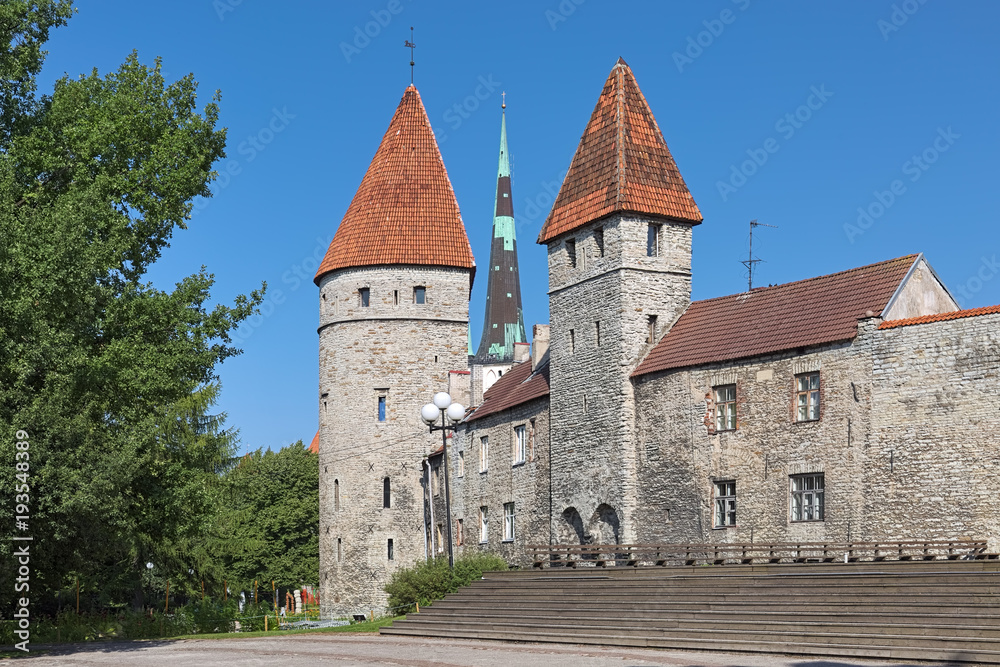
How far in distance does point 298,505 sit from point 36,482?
39277 mm

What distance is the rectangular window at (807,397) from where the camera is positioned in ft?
89.7

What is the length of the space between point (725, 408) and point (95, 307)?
50.5 ft

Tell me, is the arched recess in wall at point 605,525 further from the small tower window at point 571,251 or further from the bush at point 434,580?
the small tower window at point 571,251

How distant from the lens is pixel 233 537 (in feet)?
175

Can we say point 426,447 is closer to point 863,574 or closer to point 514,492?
point 514,492

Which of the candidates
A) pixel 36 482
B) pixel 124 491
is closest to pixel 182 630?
pixel 124 491

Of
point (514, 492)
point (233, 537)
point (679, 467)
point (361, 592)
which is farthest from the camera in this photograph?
point (233, 537)

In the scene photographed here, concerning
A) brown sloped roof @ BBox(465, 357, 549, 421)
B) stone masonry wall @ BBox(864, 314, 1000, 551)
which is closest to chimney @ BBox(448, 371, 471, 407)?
brown sloped roof @ BBox(465, 357, 549, 421)

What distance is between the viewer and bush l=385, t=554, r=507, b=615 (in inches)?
1121

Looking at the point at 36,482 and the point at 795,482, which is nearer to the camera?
the point at 36,482

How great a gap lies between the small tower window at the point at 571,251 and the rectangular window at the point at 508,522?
8.96 meters

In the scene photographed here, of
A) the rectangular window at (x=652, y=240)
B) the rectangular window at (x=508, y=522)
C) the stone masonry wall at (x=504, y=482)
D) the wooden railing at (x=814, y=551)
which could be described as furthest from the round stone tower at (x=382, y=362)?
the wooden railing at (x=814, y=551)

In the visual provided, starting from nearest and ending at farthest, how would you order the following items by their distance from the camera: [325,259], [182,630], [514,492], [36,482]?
1. [36,482]
2. [182,630]
3. [514,492]
4. [325,259]

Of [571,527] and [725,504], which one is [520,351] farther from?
[725,504]
